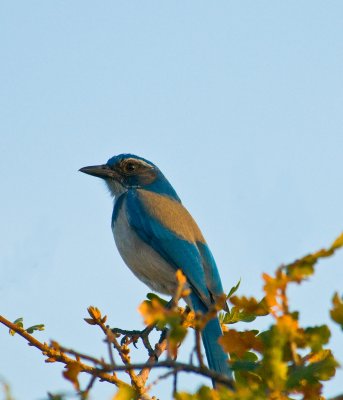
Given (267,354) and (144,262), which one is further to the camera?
(144,262)

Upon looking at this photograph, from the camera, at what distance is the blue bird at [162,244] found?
810 centimetres

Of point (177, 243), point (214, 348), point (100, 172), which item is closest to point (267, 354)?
point (214, 348)

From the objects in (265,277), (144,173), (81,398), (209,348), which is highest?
(144,173)

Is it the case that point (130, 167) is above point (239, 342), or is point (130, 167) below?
above

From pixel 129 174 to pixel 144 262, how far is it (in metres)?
2.08

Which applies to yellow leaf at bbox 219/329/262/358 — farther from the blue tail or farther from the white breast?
the white breast

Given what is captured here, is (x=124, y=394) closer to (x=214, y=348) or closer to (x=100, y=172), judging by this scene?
(x=214, y=348)

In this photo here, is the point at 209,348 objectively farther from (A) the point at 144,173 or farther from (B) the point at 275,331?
(B) the point at 275,331

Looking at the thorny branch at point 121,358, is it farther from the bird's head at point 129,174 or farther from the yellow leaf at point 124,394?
the bird's head at point 129,174

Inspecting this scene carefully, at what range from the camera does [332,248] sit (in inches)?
98.3

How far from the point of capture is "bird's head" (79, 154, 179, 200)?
34.1 feet

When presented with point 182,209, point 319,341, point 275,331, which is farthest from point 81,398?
point 182,209

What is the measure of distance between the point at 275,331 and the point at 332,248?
31cm

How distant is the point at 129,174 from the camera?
34.6ft
